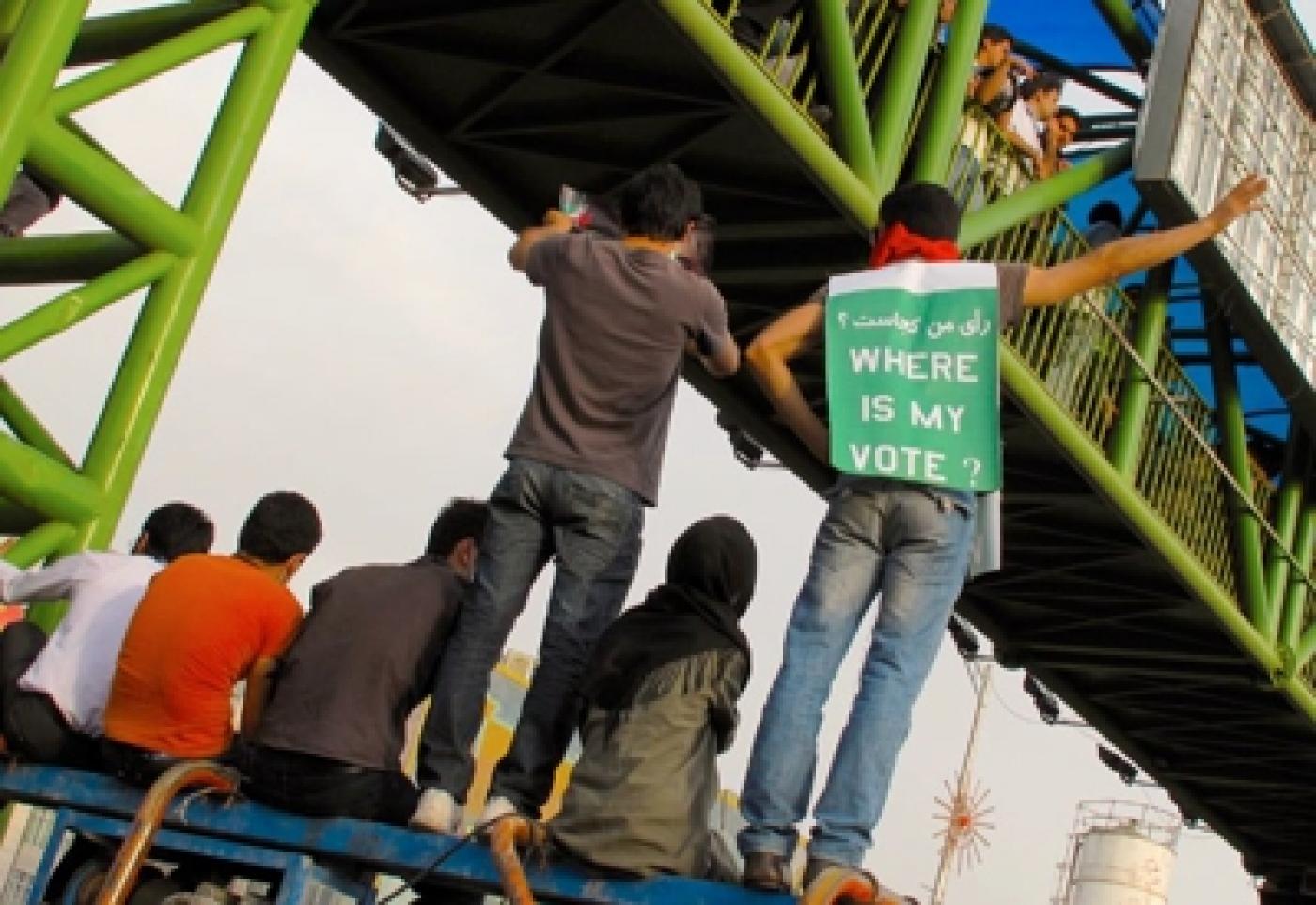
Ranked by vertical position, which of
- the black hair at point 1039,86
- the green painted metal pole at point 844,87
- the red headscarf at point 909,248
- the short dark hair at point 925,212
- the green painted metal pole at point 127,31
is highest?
the black hair at point 1039,86

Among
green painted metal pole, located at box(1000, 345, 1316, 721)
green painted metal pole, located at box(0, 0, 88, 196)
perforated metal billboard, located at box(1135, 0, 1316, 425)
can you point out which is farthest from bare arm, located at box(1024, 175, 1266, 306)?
perforated metal billboard, located at box(1135, 0, 1316, 425)

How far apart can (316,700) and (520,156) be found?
5857mm

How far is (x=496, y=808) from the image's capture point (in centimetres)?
515

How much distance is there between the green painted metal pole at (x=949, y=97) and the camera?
10.3 m

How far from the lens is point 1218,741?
1819 centimetres

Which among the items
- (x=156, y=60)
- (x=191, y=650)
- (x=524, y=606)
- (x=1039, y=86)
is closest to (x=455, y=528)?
(x=524, y=606)

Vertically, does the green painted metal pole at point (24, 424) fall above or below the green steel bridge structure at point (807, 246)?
below

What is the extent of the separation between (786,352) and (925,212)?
1.85ft

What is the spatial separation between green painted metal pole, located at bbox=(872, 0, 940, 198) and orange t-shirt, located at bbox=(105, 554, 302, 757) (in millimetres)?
5003

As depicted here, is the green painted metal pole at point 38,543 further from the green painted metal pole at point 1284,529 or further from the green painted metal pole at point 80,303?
the green painted metal pole at point 1284,529

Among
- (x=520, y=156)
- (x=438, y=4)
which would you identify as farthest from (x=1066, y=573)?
(x=438, y=4)

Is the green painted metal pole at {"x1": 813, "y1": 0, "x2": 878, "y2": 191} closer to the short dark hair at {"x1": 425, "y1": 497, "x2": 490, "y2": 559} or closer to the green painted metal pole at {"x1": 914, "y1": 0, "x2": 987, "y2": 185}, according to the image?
the green painted metal pole at {"x1": 914, "y1": 0, "x2": 987, "y2": 185}

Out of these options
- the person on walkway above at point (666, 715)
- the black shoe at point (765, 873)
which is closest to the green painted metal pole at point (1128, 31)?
the person on walkway above at point (666, 715)

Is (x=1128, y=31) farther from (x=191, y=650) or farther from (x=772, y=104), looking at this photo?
(x=191, y=650)
